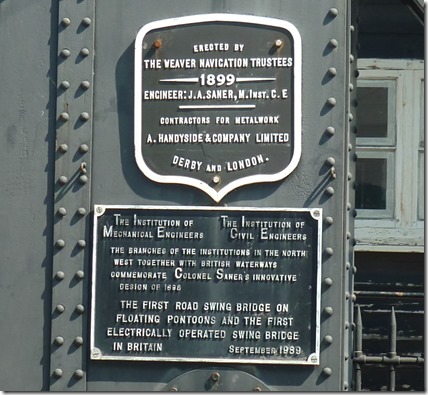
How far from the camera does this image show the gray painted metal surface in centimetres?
383

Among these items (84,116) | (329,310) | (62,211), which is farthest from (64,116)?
(329,310)

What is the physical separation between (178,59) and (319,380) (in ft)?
4.33

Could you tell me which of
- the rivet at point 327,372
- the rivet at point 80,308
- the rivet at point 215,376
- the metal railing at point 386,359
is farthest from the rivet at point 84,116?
the metal railing at point 386,359

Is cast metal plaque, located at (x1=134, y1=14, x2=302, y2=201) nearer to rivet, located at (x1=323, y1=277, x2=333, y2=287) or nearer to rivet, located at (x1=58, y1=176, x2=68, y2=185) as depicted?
rivet, located at (x1=58, y1=176, x2=68, y2=185)

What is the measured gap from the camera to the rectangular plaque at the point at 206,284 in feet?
12.5

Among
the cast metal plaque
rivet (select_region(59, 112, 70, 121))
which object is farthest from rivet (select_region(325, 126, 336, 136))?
rivet (select_region(59, 112, 70, 121))

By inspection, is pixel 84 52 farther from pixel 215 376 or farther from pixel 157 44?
pixel 215 376

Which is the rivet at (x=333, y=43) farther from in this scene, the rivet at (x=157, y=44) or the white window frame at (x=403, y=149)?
the white window frame at (x=403, y=149)

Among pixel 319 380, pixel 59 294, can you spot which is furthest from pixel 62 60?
pixel 319 380

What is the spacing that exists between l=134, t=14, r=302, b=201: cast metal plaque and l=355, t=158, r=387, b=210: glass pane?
363cm

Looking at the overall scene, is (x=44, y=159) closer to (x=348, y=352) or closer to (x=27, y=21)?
(x=27, y=21)

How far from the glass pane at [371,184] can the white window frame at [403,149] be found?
9 centimetres

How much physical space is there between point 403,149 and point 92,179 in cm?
387

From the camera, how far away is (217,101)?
152 inches
